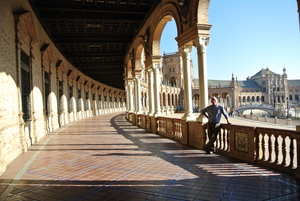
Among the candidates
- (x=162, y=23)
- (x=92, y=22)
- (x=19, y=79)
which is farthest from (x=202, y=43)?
(x=92, y=22)

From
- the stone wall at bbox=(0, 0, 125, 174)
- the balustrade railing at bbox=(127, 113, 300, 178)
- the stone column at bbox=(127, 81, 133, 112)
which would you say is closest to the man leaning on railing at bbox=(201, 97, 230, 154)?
the balustrade railing at bbox=(127, 113, 300, 178)

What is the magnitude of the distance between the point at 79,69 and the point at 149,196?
86.9 feet

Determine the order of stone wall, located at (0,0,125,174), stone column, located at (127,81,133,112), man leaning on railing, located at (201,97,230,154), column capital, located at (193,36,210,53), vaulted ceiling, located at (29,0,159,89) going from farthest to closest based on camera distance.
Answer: stone column, located at (127,81,133,112), vaulted ceiling, located at (29,0,159,89), column capital, located at (193,36,210,53), stone wall, located at (0,0,125,174), man leaning on railing, located at (201,97,230,154)

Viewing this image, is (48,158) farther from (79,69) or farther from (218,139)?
(79,69)

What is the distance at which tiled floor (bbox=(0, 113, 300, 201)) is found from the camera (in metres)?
3.92

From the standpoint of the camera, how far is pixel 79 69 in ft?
92.5

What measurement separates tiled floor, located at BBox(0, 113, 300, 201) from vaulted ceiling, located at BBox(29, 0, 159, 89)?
807cm

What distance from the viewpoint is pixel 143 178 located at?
4809mm

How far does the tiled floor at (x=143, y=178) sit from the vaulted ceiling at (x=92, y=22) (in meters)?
8.07

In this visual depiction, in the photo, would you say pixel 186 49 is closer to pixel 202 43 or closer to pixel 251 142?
pixel 202 43

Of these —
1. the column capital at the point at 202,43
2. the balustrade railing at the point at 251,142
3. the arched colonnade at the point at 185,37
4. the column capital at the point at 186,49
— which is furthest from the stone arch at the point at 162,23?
the balustrade railing at the point at 251,142

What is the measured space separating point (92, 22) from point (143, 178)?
476 inches

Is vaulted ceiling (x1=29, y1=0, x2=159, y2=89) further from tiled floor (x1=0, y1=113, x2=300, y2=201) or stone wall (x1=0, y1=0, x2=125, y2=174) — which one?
tiled floor (x1=0, y1=113, x2=300, y2=201)

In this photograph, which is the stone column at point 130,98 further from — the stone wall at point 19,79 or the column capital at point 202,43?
the column capital at point 202,43
